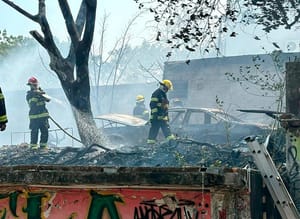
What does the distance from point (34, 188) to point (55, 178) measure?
0.17 m

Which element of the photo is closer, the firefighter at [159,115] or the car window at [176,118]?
the firefighter at [159,115]

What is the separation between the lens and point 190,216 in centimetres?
320

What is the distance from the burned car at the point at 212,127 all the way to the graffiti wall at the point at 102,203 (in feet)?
34.4

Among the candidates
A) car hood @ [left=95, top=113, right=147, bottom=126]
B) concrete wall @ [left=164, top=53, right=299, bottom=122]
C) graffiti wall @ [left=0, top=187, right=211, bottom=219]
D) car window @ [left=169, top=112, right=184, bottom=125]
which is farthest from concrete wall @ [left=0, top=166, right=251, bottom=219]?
concrete wall @ [left=164, top=53, right=299, bottom=122]

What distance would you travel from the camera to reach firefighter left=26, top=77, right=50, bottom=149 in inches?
523

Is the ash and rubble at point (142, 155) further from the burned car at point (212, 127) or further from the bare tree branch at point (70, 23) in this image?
the bare tree branch at point (70, 23)

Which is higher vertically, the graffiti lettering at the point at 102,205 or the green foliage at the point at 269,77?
the green foliage at the point at 269,77

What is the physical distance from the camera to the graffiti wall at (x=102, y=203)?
3.20 meters

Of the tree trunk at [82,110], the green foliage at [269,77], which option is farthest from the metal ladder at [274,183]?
the tree trunk at [82,110]

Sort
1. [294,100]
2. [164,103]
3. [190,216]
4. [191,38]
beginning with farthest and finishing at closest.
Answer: [164,103] < [191,38] < [294,100] < [190,216]

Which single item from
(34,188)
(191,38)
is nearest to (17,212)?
(34,188)

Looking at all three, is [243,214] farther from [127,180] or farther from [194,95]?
[194,95]

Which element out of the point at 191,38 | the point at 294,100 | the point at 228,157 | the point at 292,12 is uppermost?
the point at 292,12

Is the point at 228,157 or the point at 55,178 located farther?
the point at 228,157
